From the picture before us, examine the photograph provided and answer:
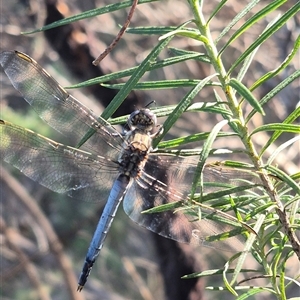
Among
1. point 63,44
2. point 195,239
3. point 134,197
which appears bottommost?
point 195,239

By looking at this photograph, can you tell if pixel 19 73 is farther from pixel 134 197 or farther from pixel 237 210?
pixel 237 210

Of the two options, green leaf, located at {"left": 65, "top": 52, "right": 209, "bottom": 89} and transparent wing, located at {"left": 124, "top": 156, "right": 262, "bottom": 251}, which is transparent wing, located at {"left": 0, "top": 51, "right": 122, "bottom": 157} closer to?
transparent wing, located at {"left": 124, "top": 156, "right": 262, "bottom": 251}

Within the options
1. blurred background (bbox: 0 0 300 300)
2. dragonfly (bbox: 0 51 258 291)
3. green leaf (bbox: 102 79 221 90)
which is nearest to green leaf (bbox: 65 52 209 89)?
green leaf (bbox: 102 79 221 90)

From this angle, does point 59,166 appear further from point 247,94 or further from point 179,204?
point 247,94

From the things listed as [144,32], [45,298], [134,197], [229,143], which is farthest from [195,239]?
[45,298]

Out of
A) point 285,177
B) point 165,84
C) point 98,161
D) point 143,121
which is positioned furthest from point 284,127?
point 98,161

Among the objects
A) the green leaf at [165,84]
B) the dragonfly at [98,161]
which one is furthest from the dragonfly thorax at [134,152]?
the green leaf at [165,84]
